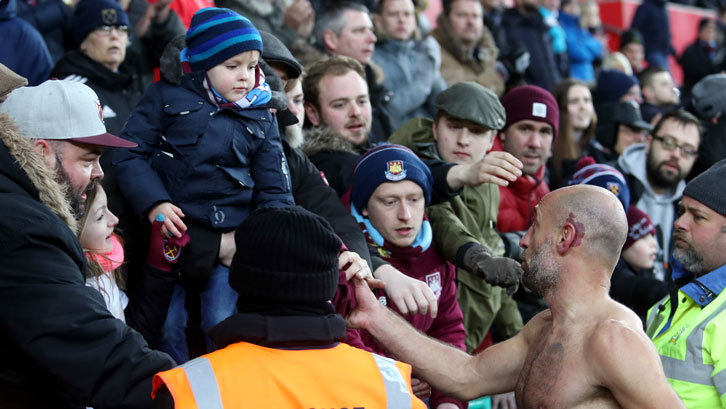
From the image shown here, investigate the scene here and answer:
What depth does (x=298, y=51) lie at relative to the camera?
6.02 meters

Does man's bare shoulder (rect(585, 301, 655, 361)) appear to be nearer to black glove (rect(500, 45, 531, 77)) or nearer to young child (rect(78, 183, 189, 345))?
young child (rect(78, 183, 189, 345))

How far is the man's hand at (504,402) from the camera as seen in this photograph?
5004mm

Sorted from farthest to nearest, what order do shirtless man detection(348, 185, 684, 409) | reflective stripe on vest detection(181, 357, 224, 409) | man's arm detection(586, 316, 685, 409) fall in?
1. shirtless man detection(348, 185, 684, 409)
2. man's arm detection(586, 316, 685, 409)
3. reflective stripe on vest detection(181, 357, 224, 409)

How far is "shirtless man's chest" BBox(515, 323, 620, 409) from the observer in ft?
10.2

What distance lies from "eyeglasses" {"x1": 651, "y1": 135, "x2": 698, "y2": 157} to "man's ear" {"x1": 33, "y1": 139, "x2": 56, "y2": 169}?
16.5 feet

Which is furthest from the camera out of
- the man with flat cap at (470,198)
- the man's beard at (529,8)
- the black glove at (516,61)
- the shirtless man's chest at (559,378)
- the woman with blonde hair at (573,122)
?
the man's beard at (529,8)

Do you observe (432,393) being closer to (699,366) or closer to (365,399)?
(699,366)

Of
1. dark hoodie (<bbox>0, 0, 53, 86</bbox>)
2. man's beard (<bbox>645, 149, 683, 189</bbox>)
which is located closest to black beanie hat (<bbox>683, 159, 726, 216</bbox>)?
man's beard (<bbox>645, 149, 683, 189</bbox>)

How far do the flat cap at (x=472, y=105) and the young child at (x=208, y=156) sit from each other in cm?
151

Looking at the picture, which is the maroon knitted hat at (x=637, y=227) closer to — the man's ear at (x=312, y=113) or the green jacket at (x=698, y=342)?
the green jacket at (x=698, y=342)

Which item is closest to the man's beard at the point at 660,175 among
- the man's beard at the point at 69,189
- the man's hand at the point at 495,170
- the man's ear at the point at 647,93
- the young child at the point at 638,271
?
the young child at the point at 638,271

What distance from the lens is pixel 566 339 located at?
326cm

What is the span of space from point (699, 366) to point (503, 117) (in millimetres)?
1962

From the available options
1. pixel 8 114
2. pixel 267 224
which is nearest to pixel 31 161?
pixel 8 114
